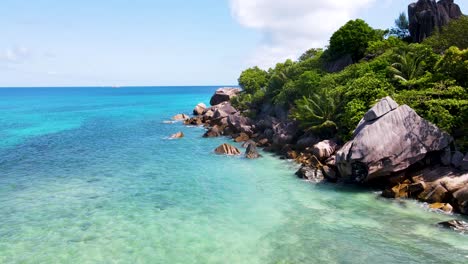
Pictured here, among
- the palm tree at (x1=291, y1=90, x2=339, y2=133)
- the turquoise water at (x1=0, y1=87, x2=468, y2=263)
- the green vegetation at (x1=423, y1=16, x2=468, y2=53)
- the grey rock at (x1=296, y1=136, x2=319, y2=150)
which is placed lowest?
the turquoise water at (x1=0, y1=87, x2=468, y2=263)

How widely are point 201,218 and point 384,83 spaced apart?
18.3m

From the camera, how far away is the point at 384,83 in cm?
2734

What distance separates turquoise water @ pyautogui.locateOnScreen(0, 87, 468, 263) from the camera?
48.5ft

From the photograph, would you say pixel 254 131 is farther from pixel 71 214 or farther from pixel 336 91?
pixel 71 214

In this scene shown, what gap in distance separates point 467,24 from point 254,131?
79.5 ft

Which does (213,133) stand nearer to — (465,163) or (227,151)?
(227,151)

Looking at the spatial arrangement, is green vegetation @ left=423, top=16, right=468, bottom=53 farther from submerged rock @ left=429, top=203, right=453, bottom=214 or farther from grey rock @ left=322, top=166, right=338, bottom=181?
submerged rock @ left=429, top=203, right=453, bottom=214

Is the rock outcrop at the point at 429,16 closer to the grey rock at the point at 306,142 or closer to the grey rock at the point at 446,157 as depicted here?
the grey rock at the point at 306,142

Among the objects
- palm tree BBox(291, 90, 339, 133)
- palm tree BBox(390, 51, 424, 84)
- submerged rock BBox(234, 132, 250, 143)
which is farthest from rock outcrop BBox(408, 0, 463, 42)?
submerged rock BBox(234, 132, 250, 143)

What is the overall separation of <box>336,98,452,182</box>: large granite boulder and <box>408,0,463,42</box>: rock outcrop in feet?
71.9

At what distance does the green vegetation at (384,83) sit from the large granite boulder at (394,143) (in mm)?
1318

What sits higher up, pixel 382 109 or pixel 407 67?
pixel 407 67

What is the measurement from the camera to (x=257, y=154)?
3300 centimetres

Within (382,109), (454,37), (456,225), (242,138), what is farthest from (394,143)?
(242,138)
